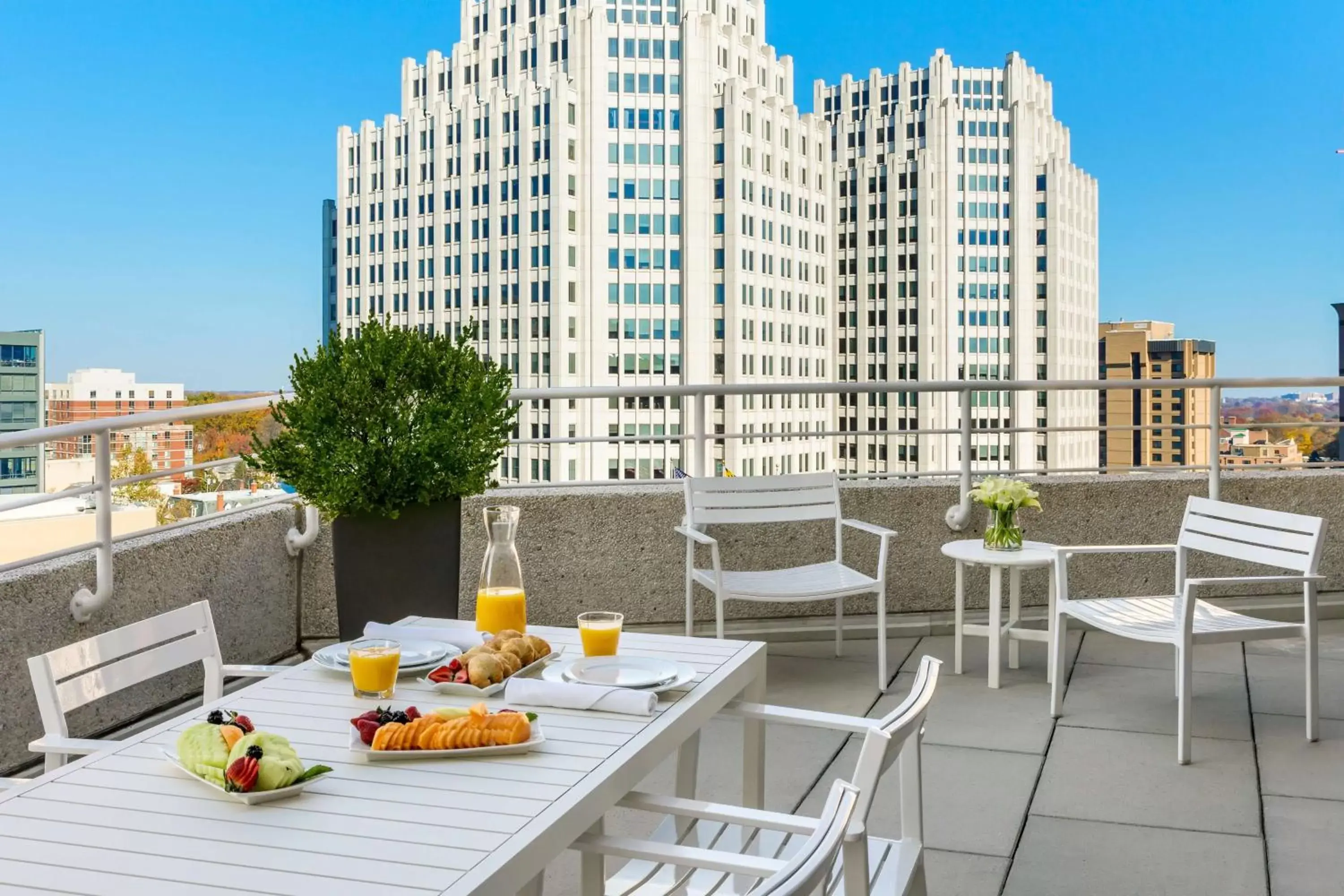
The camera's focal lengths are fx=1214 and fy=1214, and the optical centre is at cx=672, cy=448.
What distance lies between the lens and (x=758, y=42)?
262 ft

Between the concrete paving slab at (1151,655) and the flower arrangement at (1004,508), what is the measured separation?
649 mm

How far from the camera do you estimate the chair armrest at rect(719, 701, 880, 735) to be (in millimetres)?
1709

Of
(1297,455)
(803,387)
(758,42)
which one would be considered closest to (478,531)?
(803,387)

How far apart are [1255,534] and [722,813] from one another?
281 cm

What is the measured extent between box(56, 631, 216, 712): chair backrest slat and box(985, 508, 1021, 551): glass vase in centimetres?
275

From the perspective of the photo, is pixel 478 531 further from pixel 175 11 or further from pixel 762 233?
pixel 175 11

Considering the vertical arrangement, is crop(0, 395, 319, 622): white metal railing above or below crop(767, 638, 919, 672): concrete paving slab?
above

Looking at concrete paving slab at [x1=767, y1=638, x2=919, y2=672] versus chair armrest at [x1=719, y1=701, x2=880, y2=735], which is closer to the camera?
chair armrest at [x1=719, y1=701, x2=880, y2=735]

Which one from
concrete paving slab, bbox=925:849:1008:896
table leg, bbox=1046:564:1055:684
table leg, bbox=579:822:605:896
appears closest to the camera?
table leg, bbox=579:822:605:896

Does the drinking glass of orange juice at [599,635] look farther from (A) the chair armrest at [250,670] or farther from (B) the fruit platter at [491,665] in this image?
(A) the chair armrest at [250,670]

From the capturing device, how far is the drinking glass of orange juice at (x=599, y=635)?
1.94 m

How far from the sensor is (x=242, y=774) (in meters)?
1.32

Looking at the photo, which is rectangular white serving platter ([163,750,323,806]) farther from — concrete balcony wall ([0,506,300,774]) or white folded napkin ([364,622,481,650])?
concrete balcony wall ([0,506,300,774])

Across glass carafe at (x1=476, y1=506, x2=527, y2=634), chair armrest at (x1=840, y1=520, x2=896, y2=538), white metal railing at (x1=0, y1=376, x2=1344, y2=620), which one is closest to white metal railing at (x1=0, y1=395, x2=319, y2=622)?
white metal railing at (x1=0, y1=376, x2=1344, y2=620)
